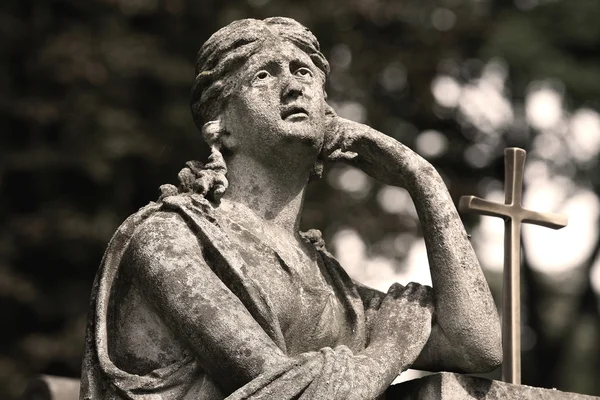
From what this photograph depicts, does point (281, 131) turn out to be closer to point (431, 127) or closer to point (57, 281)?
point (57, 281)

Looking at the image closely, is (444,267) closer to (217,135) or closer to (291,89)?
(291,89)

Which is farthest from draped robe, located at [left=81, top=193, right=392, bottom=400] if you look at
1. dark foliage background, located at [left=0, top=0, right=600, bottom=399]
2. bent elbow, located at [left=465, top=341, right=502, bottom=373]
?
dark foliage background, located at [left=0, top=0, right=600, bottom=399]

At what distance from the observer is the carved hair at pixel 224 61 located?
7.52 m

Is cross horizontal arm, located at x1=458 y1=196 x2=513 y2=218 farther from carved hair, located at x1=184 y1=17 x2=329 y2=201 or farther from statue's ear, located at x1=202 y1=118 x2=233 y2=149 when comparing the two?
statue's ear, located at x1=202 y1=118 x2=233 y2=149

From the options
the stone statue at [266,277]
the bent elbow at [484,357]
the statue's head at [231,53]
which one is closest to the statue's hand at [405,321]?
the stone statue at [266,277]

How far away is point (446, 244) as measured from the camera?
7270 millimetres

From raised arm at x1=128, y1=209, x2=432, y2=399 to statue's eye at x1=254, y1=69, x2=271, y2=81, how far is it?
818 millimetres

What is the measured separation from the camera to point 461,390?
707 cm

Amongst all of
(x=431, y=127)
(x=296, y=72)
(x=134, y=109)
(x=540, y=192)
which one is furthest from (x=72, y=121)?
(x=296, y=72)

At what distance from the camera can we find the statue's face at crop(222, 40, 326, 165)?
735cm

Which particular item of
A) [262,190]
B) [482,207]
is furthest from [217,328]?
[482,207]

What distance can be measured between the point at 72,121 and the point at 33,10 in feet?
4.49

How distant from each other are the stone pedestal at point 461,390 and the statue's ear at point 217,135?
1332 millimetres

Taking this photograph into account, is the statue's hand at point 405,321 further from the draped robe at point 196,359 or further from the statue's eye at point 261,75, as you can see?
the statue's eye at point 261,75
